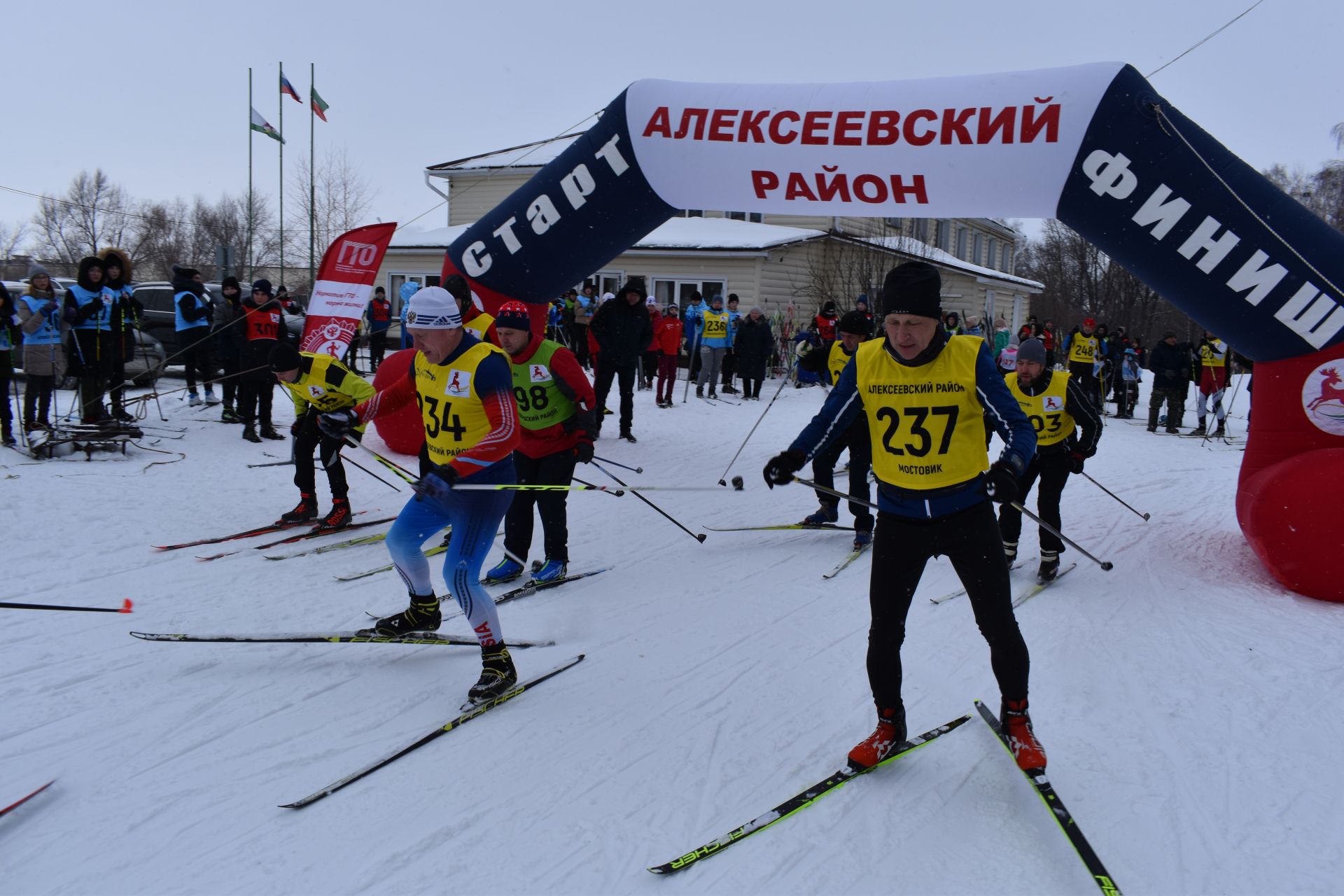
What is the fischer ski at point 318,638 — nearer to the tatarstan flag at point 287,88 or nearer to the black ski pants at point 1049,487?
the black ski pants at point 1049,487

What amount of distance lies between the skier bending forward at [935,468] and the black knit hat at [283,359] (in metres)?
3.57

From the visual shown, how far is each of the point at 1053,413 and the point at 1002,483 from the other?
3.39m

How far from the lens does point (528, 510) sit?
6250mm

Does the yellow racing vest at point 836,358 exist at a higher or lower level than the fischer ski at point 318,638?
higher

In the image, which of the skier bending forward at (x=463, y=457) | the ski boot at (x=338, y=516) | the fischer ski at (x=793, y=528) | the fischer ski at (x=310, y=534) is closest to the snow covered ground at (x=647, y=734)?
the fischer ski at (x=310, y=534)

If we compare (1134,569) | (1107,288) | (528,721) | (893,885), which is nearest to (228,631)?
(528,721)

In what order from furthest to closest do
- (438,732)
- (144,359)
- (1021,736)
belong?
1. (144,359)
2. (438,732)
3. (1021,736)

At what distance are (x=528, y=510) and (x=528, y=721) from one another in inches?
93.6

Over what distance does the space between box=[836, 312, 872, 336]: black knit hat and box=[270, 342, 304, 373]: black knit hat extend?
3.82 m

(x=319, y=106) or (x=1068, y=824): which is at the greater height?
(x=319, y=106)

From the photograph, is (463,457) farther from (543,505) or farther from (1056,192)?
(1056,192)

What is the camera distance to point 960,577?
3.44 m

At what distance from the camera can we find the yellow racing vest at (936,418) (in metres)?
3.34

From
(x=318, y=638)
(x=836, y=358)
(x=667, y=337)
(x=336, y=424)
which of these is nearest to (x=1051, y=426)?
(x=836, y=358)
